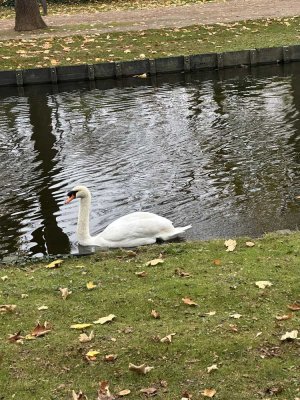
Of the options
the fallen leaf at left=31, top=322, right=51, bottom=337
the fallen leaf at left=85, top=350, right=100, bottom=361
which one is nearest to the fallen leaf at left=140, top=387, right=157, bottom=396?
the fallen leaf at left=85, top=350, right=100, bottom=361

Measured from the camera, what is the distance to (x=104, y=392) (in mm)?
5141

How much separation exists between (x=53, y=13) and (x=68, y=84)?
16502mm

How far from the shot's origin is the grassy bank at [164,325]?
5.22 meters

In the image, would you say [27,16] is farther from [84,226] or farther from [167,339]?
[167,339]

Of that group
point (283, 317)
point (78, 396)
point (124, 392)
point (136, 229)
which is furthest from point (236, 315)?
point (136, 229)

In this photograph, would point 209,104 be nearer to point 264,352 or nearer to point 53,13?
point 264,352

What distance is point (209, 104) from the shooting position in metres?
16.9

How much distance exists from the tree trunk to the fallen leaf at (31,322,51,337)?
23.0 meters

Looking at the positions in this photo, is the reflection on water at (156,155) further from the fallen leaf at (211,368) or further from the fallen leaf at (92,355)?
the fallen leaf at (211,368)

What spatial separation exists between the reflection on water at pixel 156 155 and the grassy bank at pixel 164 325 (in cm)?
175

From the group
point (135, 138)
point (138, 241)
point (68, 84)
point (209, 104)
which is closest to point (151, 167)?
point (135, 138)

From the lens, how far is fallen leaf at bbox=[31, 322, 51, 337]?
20.1 ft

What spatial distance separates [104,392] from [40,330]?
1.24 meters

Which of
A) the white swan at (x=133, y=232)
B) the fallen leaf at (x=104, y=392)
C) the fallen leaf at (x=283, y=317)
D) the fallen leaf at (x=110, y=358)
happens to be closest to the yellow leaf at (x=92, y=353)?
the fallen leaf at (x=110, y=358)
